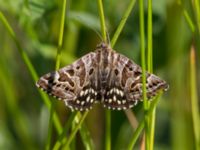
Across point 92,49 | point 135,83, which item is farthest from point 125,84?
point 92,49

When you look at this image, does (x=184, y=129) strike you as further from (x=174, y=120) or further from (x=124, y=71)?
(x=124, y=71)

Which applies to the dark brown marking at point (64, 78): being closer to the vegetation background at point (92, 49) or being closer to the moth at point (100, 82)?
the moth at point (100, 82)

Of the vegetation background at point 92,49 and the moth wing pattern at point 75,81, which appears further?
the vegetation background at point 92,49

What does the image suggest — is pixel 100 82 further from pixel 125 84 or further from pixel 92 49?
pixel 92 49

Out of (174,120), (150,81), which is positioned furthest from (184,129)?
(150,81)

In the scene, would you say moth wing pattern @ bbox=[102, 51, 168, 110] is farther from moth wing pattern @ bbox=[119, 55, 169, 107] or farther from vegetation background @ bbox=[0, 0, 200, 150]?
vegetation background @ bbox=[0, 0, 200, 150]

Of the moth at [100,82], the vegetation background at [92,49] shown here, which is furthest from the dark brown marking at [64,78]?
the vegetation background at [92,49]

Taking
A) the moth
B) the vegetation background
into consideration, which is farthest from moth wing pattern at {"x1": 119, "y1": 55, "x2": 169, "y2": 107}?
the vegetation background
